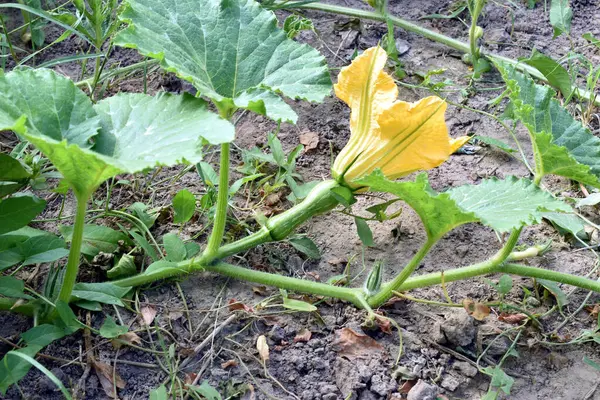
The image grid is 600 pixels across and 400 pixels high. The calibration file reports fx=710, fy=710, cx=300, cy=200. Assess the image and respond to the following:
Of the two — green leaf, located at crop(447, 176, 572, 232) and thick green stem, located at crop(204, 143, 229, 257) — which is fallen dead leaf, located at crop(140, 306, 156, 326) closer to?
thick green stem, located at crop(204, 143, 229, 257)

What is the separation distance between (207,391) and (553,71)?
195 centimetres

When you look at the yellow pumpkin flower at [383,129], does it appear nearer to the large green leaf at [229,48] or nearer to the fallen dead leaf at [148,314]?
the large green leaf at [229,48]

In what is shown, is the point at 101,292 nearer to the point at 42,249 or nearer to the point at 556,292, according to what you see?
the point at 42,249

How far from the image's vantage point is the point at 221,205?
1.99 m

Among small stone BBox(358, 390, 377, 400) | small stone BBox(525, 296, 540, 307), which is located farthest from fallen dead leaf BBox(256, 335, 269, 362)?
small stone BBox(525, 296, 540, 307)

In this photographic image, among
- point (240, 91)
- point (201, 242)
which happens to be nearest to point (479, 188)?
point (240, 91)

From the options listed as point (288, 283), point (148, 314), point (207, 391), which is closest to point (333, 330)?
point (288, 283)

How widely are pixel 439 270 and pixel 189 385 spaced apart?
90 centimetres

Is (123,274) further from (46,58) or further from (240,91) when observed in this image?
(46,58)

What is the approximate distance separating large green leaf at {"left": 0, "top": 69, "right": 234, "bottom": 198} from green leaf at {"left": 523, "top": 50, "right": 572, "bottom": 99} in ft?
5.56

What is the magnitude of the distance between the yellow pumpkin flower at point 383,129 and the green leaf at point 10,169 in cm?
88

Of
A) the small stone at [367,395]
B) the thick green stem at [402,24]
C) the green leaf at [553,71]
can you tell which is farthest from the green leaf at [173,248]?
the green leaf at [553,71]

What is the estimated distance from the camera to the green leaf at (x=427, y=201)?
174 cm

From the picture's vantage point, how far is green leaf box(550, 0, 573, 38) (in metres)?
3.12
